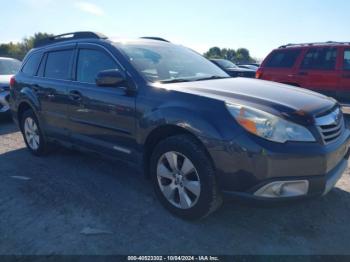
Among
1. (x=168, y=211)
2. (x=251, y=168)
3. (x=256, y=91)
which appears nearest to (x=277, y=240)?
(x=251, y=168)

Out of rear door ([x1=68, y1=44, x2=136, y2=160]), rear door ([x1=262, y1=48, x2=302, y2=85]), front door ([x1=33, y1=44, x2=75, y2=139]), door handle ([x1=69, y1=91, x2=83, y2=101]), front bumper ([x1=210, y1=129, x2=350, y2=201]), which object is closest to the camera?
front bumper ([x1=210, y1=129, x2=350, y2=201])

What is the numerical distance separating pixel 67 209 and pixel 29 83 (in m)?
2.58

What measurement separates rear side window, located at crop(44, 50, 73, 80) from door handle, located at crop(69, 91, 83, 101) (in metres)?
0.30

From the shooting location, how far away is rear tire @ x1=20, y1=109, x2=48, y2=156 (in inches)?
206

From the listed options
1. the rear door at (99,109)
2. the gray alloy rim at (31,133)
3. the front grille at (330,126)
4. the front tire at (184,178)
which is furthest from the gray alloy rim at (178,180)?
the gray alloy rim at (31,133)

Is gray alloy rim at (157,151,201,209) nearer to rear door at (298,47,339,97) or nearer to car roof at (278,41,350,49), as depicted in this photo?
rear door at (298,47,339,97)

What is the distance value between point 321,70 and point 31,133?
266 inches

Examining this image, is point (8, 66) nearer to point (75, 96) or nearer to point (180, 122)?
point (75, 96)

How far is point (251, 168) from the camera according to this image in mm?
2637

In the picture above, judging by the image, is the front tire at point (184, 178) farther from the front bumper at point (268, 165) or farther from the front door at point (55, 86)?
the front door at point (55, 86)

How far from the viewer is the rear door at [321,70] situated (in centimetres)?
824

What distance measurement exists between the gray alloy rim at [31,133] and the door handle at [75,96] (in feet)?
4.65

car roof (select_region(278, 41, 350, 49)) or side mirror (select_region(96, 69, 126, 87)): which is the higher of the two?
car roof (select_region(278, 41, 350, 49))

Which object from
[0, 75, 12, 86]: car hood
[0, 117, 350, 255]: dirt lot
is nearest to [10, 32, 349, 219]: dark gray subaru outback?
[0, 117, 350, 255]: dirt lot
